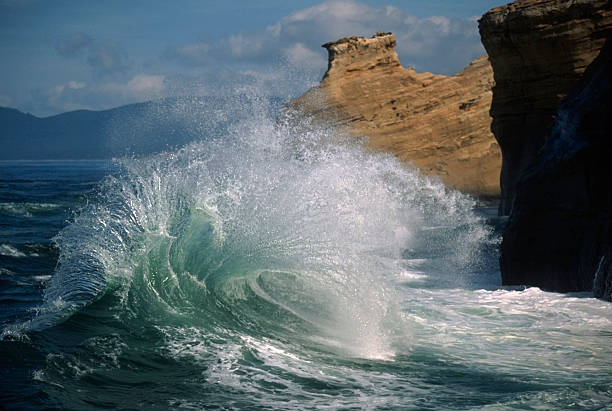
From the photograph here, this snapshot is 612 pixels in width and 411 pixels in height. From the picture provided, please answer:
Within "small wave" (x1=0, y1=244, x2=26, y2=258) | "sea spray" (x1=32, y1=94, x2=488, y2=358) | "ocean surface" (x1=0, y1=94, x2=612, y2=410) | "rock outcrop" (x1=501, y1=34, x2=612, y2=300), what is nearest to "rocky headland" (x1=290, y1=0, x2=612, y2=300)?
"rock outcrop" (x1=501, y1=34, x2=612, y2=300)

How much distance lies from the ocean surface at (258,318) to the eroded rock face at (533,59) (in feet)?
18.3

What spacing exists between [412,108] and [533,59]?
14.2m

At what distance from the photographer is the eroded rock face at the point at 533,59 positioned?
531 inches

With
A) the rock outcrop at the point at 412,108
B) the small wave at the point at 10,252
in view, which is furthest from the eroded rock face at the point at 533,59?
the rock outcrop at the point at 412,108

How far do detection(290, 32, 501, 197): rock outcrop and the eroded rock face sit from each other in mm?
10632

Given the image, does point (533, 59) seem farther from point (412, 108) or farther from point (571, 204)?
point (412, 108)

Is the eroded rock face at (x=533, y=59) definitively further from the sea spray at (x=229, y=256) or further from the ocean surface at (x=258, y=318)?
the sea spray at (x=229, y=256)

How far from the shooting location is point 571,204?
28.9ft

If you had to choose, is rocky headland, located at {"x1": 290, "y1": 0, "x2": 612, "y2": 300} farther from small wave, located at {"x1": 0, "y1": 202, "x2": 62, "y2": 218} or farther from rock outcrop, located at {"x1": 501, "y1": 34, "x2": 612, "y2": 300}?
small wave, located at {"x1": 0, "y1": 202, "x2": 62, "y2": 218}

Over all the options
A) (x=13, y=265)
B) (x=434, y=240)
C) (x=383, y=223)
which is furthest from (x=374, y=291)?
(x=383, y=223)

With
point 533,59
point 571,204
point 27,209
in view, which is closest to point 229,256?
point 571,204

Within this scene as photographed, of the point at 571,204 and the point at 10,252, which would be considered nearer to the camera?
the point at 571,204

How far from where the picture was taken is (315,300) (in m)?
6.73

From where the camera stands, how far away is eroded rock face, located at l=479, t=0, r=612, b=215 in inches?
531
